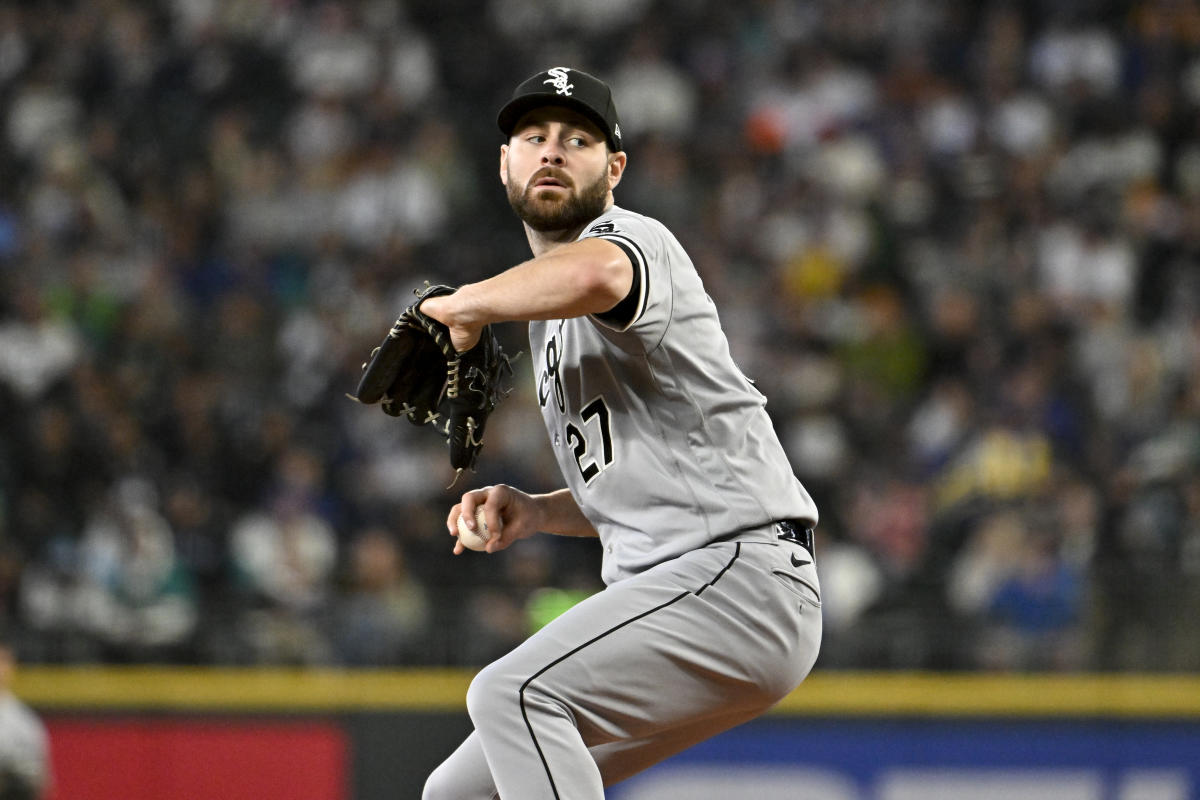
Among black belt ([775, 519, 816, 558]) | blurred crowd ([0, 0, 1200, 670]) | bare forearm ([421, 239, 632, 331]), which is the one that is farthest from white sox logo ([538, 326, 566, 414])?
blurred crowd ([0, 0, 1200, 670])

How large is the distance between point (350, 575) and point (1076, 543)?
383 centimetres

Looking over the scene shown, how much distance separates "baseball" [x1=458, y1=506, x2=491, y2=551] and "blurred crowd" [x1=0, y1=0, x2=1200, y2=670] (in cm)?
441

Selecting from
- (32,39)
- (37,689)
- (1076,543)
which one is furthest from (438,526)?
(32,39)

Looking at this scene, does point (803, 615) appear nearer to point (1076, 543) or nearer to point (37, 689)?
point (1076, 543)

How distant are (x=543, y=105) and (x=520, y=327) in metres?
6.53

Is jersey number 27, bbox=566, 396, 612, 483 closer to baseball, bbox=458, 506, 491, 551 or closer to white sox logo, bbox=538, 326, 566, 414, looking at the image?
white sox logo, bbox=538, 326, 566, 414

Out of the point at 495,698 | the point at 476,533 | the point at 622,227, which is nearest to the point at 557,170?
the point at 622,227

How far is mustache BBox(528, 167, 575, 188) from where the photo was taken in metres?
3.52

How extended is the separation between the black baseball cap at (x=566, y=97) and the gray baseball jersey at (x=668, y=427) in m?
0.22

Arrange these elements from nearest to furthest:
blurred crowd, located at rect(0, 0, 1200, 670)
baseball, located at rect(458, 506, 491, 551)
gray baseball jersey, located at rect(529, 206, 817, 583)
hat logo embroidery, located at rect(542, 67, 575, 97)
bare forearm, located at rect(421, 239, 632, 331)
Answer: bare forearm, located at rect(421, 239, 632, 331)
gray baseball jersey, located at rect(529, 206, 817, 583)
hat logo embroidery, located at rect(542, 67, 575, 97)
baseball, located at rect(458, 506, 491, 551)
blurred crowd, located at rect(0, 0, 1200, 670)

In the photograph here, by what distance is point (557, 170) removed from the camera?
3521 millimetres

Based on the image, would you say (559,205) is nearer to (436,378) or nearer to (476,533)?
(436,378)

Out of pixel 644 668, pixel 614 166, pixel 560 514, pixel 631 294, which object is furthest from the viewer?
pixel 560 514

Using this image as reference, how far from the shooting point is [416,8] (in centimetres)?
1323
